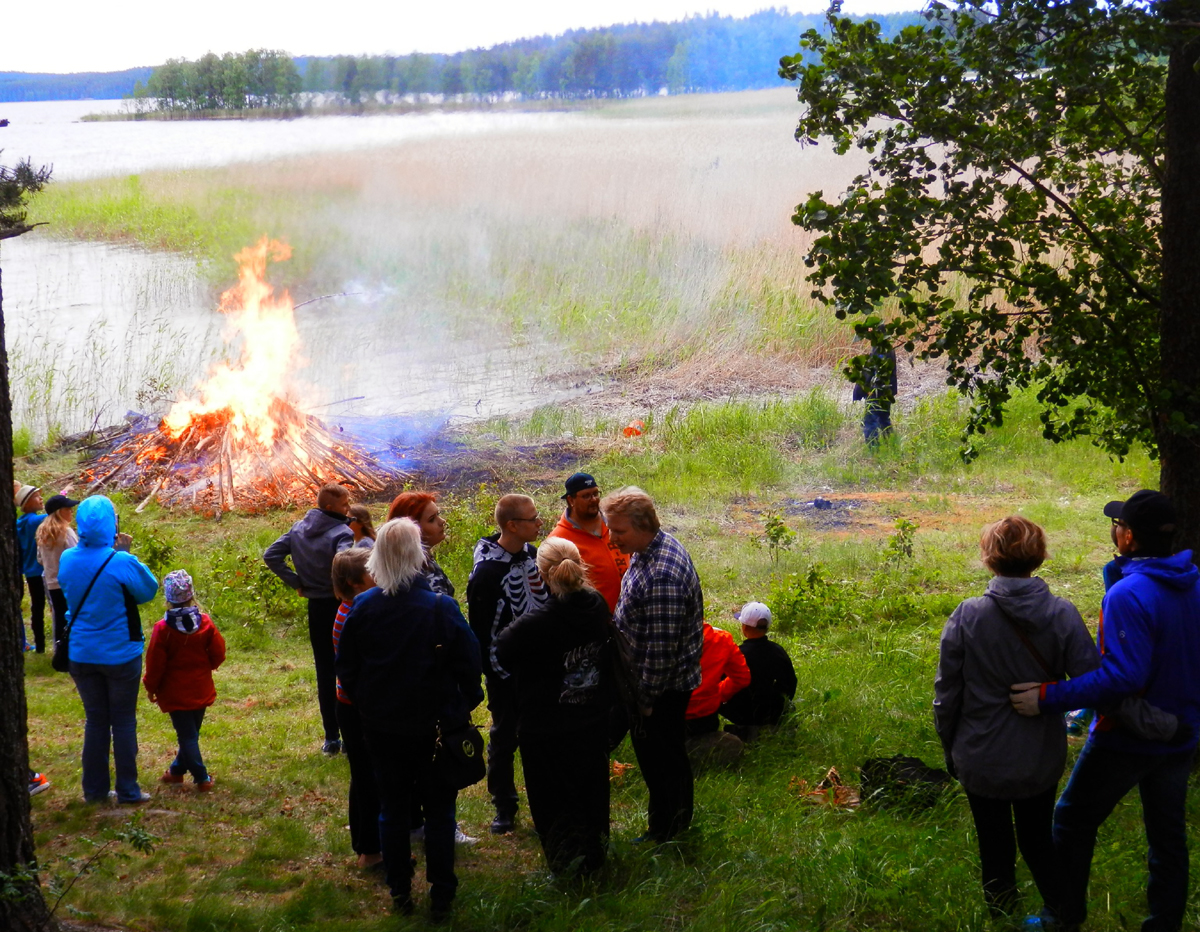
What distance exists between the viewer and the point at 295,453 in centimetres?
1293

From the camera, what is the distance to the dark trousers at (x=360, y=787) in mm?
4633

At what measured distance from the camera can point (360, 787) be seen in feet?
15.6

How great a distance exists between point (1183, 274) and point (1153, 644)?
2.41 metres

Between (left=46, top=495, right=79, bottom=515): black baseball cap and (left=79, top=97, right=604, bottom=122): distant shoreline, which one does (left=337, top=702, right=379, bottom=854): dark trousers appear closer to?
(left=46, top=495, right=79, bottom=515): black baseball cap

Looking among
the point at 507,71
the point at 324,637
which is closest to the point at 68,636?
the point at 324,637

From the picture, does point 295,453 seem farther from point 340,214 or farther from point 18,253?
point 18,253

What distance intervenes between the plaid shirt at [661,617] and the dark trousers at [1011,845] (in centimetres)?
132

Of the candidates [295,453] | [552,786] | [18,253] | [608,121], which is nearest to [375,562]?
[552,786]

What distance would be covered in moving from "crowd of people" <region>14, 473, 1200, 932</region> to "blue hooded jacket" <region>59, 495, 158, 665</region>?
0.01 m

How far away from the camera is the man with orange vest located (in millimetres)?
5414

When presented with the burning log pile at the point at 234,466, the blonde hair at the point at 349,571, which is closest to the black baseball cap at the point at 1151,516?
the blonde hair at the point at 349,571

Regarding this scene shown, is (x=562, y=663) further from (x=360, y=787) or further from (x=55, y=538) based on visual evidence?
(x=55, y=538)

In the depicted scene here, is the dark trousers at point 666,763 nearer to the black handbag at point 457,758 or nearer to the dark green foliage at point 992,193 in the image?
the black handbag at point 457,758

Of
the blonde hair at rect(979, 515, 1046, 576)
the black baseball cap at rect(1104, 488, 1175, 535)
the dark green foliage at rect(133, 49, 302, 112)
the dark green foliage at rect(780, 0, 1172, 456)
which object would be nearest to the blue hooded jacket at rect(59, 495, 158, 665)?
the dark green foliage at rect(780, 0, 1172, 456)
